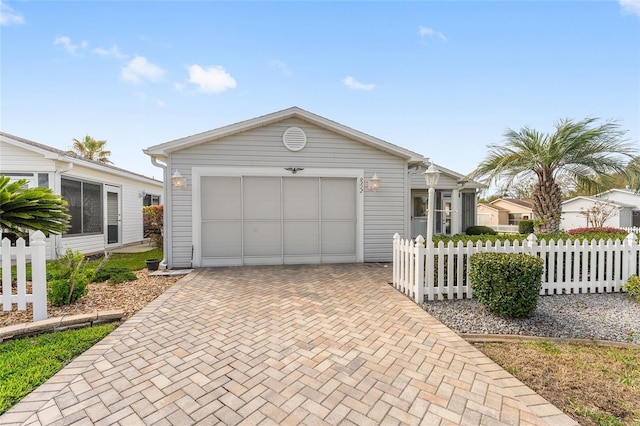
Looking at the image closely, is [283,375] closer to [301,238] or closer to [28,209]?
[28,209]

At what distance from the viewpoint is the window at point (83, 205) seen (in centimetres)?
879

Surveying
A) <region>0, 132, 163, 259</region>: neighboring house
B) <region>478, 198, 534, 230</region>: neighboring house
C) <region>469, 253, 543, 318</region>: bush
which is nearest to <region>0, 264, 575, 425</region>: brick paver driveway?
<region>469, 253, 543, 318</region>: bush

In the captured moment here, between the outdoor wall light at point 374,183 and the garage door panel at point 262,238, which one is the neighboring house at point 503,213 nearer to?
the outdoor wall light at point 374,183

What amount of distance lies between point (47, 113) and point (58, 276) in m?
8.17

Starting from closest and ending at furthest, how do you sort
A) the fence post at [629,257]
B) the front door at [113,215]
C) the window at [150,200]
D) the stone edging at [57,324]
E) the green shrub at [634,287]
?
the stone edging at [57,324]
the green shrub at [634,287]
the fence post at [629,257]
the front door at [113,215]
the window at [150,200]

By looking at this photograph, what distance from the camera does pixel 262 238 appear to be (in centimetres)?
744

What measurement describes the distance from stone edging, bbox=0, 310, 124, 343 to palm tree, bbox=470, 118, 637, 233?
980cm

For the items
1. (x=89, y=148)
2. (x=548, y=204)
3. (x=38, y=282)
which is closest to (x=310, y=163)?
(x=38, y=282)

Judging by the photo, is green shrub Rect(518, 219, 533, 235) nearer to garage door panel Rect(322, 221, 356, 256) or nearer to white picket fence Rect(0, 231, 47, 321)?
garage door panel Rect(322, 221, 356, 256)

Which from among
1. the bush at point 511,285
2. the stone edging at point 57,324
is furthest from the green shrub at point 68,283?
the bush at point 511,285

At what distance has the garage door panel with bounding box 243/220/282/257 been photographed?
7.39m

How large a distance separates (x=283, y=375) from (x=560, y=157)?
9005mm

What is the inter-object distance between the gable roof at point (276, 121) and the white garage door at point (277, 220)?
1.03 metres

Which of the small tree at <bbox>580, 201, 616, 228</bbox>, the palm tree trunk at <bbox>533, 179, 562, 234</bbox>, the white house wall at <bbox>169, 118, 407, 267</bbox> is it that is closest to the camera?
the white house wall at <bbox>169, 118, 407, 267</bbox>
